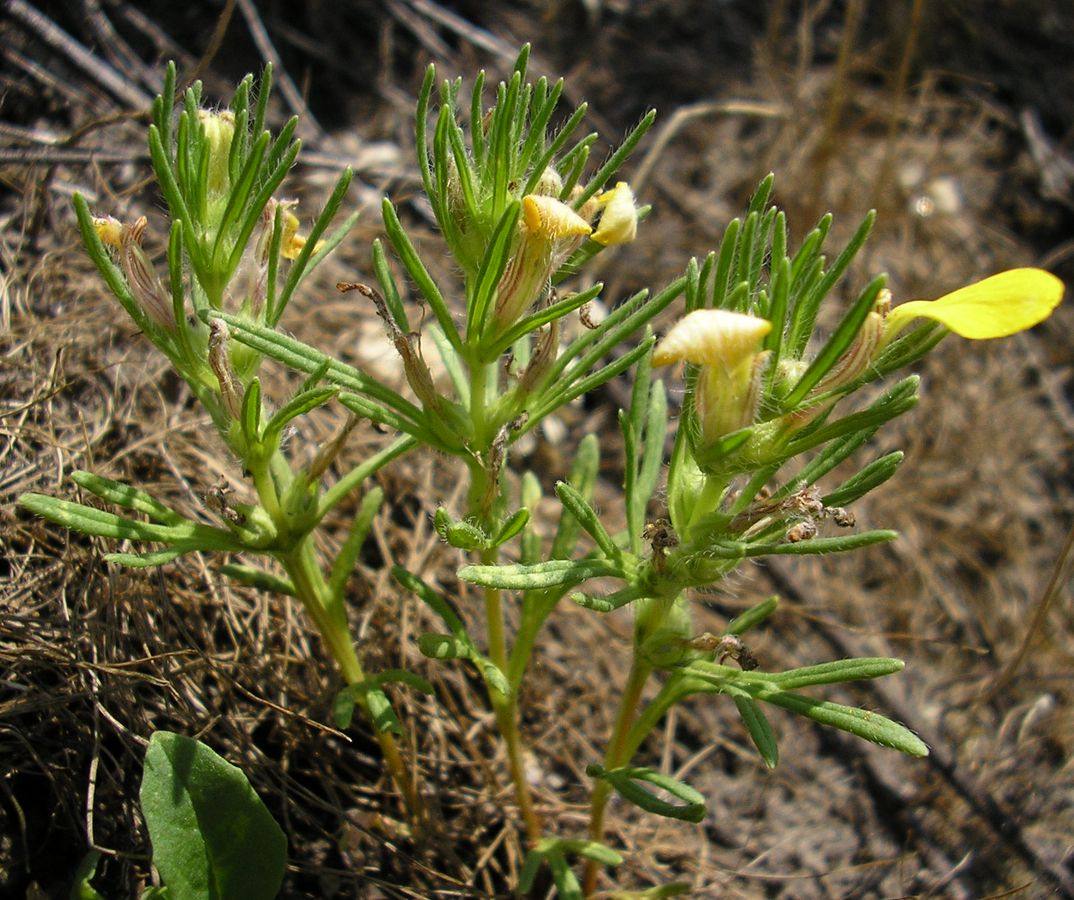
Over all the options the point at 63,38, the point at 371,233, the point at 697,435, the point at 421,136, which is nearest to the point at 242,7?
the point at 63,38

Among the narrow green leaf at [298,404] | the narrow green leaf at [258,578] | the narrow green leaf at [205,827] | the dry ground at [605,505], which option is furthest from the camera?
the dry ground at [605,505]

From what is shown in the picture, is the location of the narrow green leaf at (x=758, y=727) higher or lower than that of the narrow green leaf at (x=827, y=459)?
lower

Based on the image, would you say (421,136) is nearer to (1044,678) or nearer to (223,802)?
(223,802)

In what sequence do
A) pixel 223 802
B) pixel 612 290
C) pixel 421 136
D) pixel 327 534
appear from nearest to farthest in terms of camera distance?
pixel 421 136 < pixel 223 802 < pixel 327 534 < pixel 612 290

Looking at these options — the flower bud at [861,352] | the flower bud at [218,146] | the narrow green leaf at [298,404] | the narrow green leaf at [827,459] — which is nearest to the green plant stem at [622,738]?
the narrow green leaf at [827,459]

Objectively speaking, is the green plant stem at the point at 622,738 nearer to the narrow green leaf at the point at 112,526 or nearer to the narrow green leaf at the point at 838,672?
the narrow green leaf at the point at 838,672

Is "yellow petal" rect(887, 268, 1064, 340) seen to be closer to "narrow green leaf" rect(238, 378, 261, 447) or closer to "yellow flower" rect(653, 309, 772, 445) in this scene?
"yellow flower" rect(653, 309, 772, 445)
